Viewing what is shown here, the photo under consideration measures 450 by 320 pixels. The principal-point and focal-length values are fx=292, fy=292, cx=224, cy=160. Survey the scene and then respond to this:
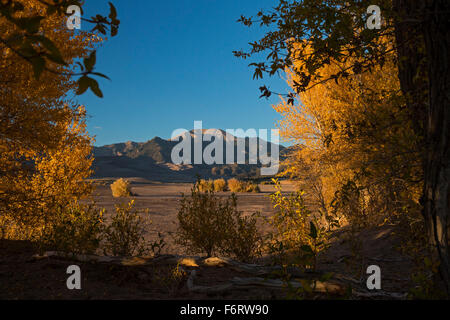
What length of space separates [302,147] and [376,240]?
4.30 m

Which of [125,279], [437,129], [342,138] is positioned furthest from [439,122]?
[125,279]

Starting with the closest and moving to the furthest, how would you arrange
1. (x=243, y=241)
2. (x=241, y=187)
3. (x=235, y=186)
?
(x=243, y=241) < (x=241, y=187) < (x=235, y=186)

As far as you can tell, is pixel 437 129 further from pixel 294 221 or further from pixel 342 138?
pixel 294 221

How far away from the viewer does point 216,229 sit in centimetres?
567

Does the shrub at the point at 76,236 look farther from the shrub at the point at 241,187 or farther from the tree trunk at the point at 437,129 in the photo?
the shrub at the point at 241,187

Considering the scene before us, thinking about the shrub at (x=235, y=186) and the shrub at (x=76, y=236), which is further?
the shrub at (x=235, y=186)

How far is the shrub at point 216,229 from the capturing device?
5289 mm

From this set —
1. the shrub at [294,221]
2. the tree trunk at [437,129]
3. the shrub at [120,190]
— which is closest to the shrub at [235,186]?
the shrub at [120,190]

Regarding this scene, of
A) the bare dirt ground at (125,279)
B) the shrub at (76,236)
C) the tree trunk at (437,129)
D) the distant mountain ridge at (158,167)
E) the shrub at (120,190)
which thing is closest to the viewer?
the tree trunk at (437,129)

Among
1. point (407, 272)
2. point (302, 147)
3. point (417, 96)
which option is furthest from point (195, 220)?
point (302, 147)

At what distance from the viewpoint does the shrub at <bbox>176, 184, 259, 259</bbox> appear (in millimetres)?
5289
